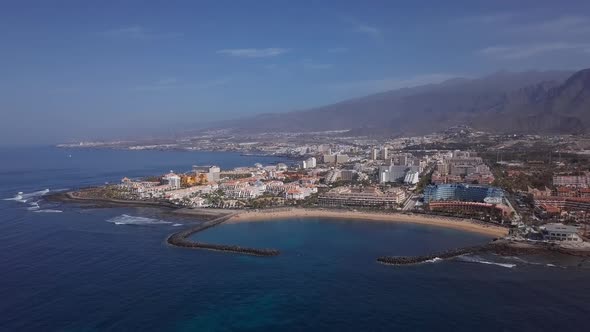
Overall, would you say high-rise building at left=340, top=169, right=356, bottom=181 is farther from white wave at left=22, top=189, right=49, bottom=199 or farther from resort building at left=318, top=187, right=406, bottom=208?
white wave at left=22, top=189, right=49, bottom=199

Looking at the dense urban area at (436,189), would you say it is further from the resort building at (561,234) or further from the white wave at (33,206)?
the white wave at (33,206)

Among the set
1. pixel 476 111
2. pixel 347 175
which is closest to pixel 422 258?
pixel 347 175

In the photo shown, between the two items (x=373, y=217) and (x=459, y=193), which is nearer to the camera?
A: (x=373, y=217)

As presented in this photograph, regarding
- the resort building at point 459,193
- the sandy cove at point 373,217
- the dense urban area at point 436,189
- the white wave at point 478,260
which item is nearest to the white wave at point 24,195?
the dense urban area at point 436,189

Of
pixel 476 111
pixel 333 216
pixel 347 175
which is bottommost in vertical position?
pixel 333 216

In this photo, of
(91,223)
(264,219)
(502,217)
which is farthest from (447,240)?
(91,223)

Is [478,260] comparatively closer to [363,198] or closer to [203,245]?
[203,245]

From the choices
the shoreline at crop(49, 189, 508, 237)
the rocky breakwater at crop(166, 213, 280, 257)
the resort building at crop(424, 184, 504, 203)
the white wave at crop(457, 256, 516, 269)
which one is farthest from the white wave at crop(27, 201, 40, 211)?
the white wave at crop(457, 256, 516, 269)

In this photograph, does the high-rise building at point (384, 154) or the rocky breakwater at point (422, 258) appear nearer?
the rocky breakwater at point (422, 258)
